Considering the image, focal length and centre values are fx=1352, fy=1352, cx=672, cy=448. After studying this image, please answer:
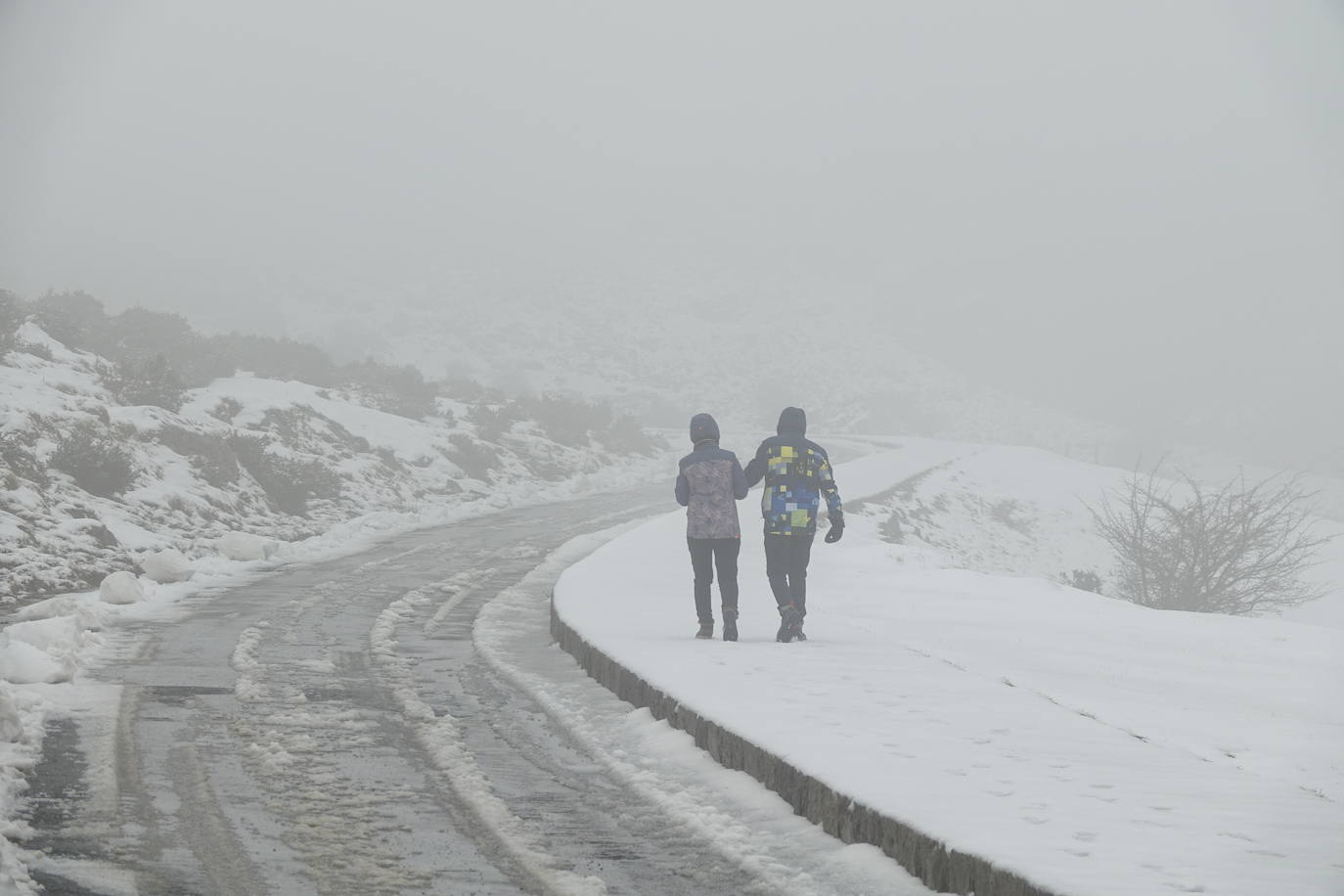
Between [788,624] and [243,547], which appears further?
[243,547]

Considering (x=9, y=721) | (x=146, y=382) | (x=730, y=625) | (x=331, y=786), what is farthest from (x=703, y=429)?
(x=146, y=382)

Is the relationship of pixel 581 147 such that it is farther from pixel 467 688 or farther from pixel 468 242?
pixel 467 688

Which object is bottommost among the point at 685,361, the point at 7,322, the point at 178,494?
the point at 178,494

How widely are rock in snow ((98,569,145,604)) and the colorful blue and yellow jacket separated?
241 inches

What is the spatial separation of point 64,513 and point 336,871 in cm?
1325

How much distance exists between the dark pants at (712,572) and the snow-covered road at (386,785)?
119 centimetres

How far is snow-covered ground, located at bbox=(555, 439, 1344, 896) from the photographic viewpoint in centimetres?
472

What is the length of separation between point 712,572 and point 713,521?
408 millimetres

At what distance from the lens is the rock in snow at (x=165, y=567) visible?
1448 cm

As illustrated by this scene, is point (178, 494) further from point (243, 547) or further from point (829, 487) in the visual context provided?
point (829, 487)

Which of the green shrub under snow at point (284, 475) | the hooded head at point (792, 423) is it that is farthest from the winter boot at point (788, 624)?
the green shrub under snow at point (284, 475)

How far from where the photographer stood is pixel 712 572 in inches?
414

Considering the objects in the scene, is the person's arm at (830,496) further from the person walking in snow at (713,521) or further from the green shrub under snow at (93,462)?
the green shrub under snow at (93,462)

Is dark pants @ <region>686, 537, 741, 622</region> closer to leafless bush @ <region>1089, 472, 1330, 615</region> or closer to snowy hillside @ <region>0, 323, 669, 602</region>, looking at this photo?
snowy hillside @ <region>0, 323, 669, 602</region>
